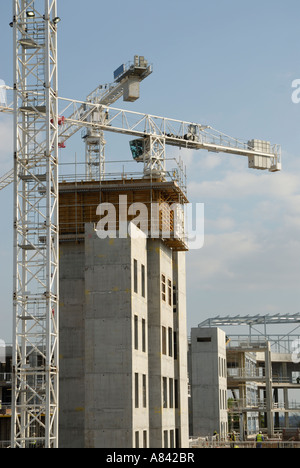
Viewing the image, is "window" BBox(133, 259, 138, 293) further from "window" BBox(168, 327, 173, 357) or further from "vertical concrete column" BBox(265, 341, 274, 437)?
"vertical concrete column" BBox(265, 341, 274, 437)

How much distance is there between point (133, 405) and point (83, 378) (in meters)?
6.09

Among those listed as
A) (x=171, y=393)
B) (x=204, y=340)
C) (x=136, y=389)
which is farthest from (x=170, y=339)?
(x=204, y=340)

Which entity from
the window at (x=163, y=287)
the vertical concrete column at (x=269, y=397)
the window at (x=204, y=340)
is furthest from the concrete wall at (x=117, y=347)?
the vertical concrete column at (x=269, y=397)

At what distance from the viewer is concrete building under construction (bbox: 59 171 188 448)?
45.8 meters

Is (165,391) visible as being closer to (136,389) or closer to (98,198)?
(136,389)

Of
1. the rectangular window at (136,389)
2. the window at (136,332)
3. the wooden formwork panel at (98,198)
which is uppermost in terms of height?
the wooden formwork panel at (98,198)

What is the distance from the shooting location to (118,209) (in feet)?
182

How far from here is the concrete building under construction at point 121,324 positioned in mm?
45844

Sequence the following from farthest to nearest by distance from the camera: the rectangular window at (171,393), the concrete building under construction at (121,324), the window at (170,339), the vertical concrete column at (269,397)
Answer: the vertical concrete column at (269,397)
the window at (170,339)
the rectangular window at (171,393)
the concrete building under construction at (121,324)

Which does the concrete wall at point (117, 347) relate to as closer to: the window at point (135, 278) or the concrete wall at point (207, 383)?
the window at point (135, 278)

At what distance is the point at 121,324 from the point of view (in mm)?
46594

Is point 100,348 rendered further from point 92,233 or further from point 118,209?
point 118,209

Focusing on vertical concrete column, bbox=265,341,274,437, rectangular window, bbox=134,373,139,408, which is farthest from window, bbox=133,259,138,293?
vertical concrete column, bbox=265,341,274,437
